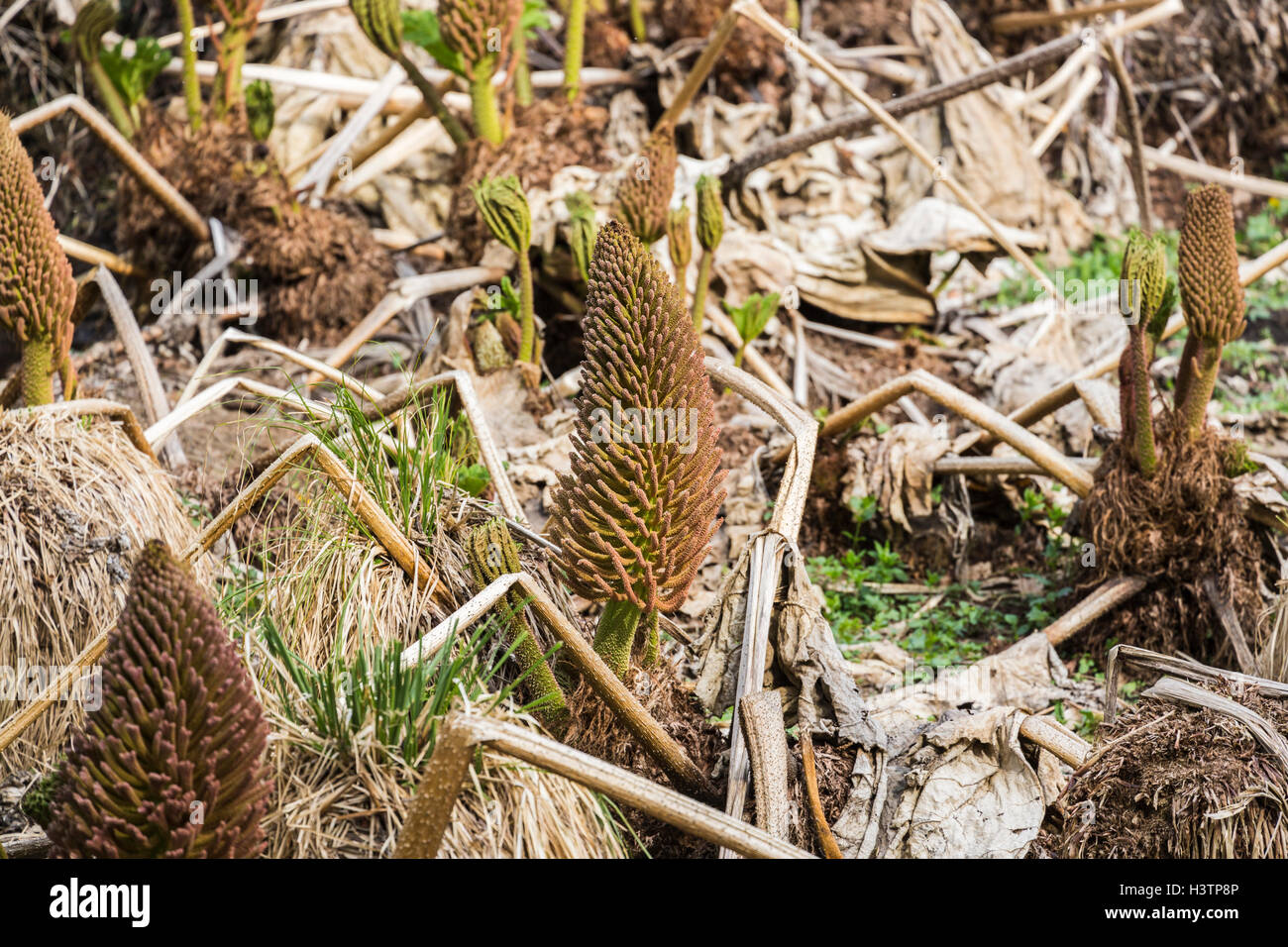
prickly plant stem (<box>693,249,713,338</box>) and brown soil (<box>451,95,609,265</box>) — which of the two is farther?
brown soil (<box>451,95,609,265</box>)

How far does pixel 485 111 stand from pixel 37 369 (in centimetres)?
244

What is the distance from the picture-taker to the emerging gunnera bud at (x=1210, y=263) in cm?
338

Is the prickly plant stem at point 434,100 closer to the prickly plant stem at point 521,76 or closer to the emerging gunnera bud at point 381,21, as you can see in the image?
the emerging gunnera bud at point 381,21

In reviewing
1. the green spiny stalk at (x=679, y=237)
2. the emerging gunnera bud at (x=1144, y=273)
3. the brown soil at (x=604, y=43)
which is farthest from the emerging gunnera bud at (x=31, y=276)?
the brown soil at (x=604, y=43)

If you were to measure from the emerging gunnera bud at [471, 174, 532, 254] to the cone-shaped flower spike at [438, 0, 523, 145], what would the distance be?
3.70 feet

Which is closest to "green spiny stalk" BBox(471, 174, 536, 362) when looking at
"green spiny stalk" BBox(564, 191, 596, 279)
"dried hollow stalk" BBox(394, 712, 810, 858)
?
"green spiny stalk" BBox(564, 191, 596, 279)

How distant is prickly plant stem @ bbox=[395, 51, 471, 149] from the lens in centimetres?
513

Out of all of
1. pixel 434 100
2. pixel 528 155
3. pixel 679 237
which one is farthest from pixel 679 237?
pixel 434 100

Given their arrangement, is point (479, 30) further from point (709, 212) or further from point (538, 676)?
point (538, 676)

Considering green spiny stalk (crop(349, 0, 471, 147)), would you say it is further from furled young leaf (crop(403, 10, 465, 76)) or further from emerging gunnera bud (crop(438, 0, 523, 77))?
emerging gunnera bud (crop(438, 0, 523, 77))

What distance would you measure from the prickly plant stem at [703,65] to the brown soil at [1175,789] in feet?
10.9

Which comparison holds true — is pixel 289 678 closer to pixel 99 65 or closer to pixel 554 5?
pixel 99 65

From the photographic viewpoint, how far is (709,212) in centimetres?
439
